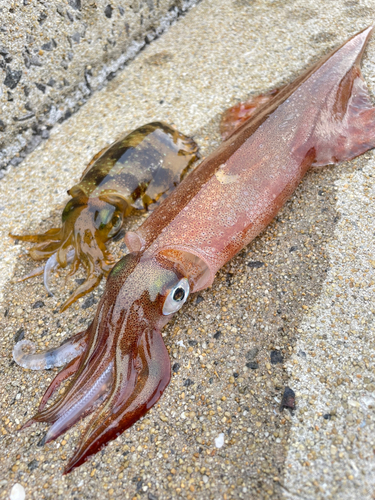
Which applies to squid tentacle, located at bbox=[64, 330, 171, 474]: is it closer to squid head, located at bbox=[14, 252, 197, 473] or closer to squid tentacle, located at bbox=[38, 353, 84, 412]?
squid head, located at bbox=[14, 252, 197, 473]

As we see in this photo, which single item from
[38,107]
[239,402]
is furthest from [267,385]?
[38,107]

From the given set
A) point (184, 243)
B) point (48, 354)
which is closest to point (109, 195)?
point (184, 243)

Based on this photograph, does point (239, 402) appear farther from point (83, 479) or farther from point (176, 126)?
point (176, 126)

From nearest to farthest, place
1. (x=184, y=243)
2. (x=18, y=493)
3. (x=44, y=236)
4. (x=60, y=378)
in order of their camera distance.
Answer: (x=18, y=493) → (x=60, y=378) → (x=184, y=243) → (x=44, y=236)

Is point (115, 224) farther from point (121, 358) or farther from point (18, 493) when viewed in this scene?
point (18, 493)

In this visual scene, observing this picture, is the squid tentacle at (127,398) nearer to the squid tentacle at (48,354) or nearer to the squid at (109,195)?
the squid tentacle at (48,354)

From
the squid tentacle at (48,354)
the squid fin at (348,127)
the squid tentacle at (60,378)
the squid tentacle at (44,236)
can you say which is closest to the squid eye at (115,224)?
the squid tentacle at (44,236)
